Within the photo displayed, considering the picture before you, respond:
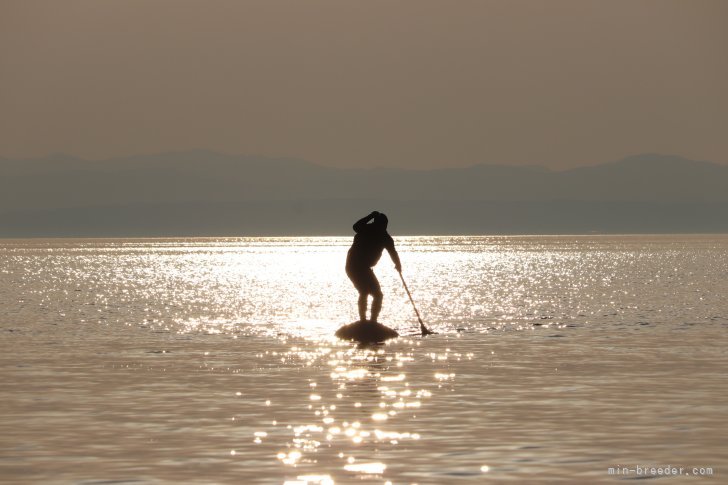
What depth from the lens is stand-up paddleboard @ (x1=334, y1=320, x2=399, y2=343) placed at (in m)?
28.3

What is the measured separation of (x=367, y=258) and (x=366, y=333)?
77.5 inches

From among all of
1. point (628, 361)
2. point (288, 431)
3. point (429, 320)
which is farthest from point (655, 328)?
point (288, 431)

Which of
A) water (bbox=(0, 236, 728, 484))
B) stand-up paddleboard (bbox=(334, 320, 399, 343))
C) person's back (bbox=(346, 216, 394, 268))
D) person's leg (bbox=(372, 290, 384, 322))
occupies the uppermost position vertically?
person's back (bbox=(346, 216, 394, 268))

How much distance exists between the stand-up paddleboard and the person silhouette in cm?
56

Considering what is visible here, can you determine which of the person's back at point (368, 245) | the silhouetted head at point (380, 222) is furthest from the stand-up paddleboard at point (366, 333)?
the silhouetted head at point (380, 222)

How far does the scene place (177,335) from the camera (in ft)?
101

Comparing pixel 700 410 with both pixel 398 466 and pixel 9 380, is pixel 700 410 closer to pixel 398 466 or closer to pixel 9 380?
pixel 398 466

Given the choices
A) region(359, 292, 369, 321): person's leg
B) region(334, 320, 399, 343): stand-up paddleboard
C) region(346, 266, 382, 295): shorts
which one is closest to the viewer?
region(334, 320, 399, 343): stand-up paddleboard

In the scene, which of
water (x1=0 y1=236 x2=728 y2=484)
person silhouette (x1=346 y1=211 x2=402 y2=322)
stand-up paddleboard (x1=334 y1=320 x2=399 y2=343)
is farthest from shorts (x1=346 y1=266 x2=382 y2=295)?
water (x1=0 y1=236 x2=728 y2=484)

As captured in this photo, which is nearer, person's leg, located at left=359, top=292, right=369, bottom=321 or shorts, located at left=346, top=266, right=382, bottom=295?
shorts, located at left=346, top=266, right=382, bottom=295

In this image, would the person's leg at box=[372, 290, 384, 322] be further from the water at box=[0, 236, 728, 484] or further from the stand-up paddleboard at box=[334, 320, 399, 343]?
the water at box=[0, 236, 728, 484]

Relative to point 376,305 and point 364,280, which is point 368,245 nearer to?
point 364,280

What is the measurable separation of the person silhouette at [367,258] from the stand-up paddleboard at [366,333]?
0.56m

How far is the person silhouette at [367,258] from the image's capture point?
29484mm
